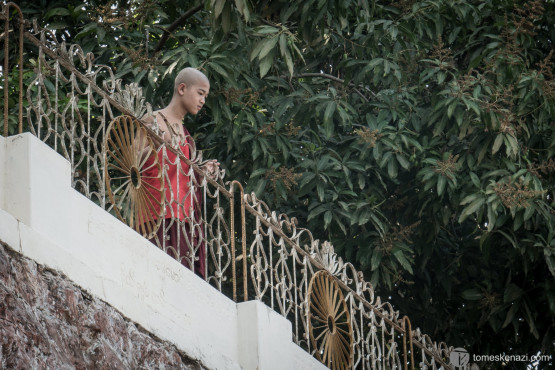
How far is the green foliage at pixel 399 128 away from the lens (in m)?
9.79

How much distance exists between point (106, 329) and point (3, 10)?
167 centimetres

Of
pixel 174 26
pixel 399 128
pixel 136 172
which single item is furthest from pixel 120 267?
pixel 399 128

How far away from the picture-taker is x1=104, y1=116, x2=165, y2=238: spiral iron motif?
6.70 metres

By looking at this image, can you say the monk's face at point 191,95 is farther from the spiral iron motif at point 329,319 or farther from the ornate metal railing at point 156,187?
the spiral iron motif at point 329,319

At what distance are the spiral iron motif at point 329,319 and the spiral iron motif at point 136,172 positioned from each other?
1510 millimetres

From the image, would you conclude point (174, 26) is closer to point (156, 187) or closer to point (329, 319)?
point (329, 319)

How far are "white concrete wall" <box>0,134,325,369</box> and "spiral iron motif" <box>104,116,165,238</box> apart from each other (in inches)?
14.0

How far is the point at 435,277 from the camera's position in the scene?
11352 millimetres

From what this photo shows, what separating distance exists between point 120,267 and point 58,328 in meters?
0.66

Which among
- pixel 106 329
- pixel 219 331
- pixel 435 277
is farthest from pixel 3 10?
pixel 435 277

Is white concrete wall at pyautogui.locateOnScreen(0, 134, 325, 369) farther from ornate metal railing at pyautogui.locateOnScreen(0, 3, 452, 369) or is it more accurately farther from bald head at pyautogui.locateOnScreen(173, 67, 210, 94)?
bald head at pyautogui.locateOnScreen(173, 67, 210, 94)

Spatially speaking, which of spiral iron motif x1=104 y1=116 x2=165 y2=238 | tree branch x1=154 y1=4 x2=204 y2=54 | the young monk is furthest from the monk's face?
tree branch x1=154 y1=4 x2=204 y2=54

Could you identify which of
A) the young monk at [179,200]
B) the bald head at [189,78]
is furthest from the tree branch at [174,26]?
the young monk at [179,200]

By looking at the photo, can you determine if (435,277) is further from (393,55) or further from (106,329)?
(106,329)
